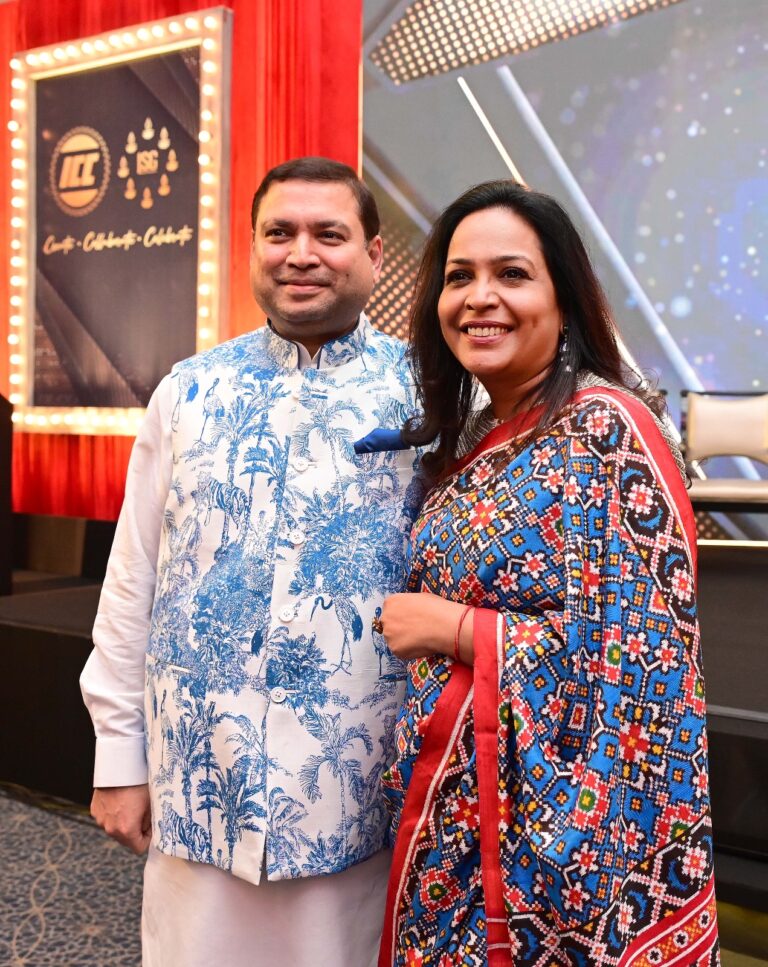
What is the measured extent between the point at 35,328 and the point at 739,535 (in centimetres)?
352

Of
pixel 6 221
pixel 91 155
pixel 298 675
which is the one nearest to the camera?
pixel 298 675

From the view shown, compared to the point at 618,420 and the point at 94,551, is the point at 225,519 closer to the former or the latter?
the point at 618,420

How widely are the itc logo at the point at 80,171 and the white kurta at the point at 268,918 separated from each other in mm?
3909

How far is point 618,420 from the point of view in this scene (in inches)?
40.4

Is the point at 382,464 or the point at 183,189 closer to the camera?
the point at 382,464

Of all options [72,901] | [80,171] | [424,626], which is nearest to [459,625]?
[424,626]

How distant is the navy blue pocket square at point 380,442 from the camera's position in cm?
133

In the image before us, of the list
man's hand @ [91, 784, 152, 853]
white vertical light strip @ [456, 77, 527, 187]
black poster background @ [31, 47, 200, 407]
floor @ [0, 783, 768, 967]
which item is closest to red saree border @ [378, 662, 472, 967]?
man's hand @ [91, 784, 152, 853]

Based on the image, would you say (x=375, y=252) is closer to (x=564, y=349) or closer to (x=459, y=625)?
(x=564, y=349)

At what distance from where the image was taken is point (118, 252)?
14.8 feet

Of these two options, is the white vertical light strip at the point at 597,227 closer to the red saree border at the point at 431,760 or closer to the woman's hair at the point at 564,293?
the woman's hair at the point at 564,293

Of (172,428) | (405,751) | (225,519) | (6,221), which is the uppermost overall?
(6,221)

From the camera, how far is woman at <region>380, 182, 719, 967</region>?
3.18 feet

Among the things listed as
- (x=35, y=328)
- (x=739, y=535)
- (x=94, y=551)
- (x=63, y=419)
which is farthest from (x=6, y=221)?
(x=739, y=535)
